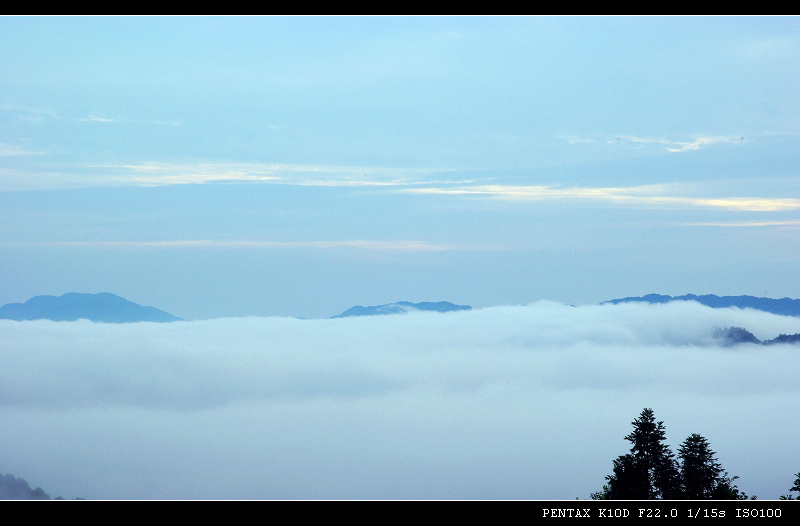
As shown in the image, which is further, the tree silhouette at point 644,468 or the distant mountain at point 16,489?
the distant mountain at point 16,489

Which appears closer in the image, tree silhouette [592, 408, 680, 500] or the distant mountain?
tree silhouette [592, 408, 680, 500]

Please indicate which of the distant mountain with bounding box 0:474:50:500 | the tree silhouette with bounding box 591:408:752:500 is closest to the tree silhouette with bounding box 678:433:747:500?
the tree silhouette with bounding box 591:408:752:500

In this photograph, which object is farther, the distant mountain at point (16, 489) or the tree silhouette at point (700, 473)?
the distant mountain at point (16, 489)

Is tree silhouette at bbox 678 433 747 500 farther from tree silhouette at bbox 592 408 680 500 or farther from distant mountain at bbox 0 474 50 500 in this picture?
distant mountain at bbox 0 474 50 500

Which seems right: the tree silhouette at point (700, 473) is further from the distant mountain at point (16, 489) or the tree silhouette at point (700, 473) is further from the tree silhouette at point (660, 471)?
the distant mountain at point (16, 489)

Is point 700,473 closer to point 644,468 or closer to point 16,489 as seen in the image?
point 644,468

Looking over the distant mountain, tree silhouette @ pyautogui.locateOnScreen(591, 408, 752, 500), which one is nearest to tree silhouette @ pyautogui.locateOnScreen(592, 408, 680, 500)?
tree silhouette @ pyautogui.locateOnScreen(591, 408, 752, 500)

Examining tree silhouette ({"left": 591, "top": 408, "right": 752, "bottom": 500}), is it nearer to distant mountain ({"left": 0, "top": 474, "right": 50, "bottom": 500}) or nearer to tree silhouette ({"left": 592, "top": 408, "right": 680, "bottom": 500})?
tree silhouette ({"left": 592, "top": 408, "right": 680, "bottom": 500})

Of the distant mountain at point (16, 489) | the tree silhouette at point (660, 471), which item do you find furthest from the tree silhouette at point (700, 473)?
the distant mountain at point (16, 489)
